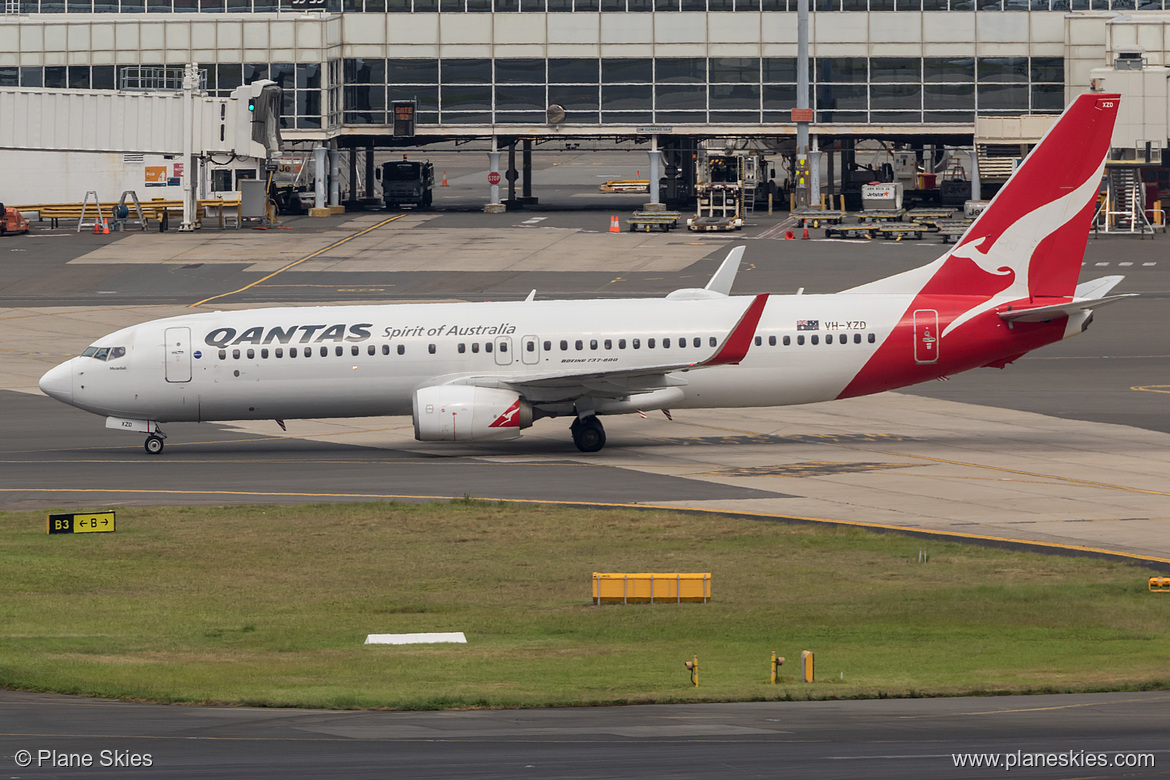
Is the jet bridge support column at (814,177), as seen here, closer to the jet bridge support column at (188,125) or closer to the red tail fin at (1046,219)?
the jet bridge support column at (188,125)

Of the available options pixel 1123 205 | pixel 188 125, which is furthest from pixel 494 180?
pixel 1123 205

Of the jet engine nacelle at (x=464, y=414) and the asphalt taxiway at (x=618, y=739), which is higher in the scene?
the jet engine nacelle at (x=464, y=414)

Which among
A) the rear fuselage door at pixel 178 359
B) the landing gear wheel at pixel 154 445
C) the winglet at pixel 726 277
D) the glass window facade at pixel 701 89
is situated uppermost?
the glass window facade at pixel 701 89

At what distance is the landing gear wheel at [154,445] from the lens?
→ 45.9 metres

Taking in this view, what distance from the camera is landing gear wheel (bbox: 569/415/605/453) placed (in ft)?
147

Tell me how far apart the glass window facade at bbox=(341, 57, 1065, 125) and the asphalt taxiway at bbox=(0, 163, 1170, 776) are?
7.33 m

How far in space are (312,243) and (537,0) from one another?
23.6m

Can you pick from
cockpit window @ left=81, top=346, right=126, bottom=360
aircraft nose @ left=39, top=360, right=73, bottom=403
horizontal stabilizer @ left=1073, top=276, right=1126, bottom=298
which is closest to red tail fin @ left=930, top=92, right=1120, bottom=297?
horizontal stabilizer @ left=1073, top=276, right=1126, bottom=298

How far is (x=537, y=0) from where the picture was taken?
341ft

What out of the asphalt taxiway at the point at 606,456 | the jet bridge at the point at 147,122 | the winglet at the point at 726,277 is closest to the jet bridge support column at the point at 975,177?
the asphalt taxiway at the point at 606,456

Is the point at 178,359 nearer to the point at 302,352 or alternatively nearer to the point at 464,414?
the point at 302,352

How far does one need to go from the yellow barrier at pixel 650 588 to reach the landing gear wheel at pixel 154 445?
21.2m

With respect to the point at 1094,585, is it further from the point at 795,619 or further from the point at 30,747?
the point at 30,747

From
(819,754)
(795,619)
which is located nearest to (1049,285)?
(795,619)
